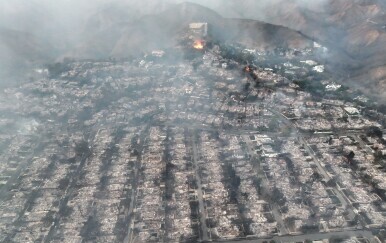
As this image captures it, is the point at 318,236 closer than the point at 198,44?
Yes

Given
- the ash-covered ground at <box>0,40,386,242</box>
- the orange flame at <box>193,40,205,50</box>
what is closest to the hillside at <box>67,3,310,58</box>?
the orange flame at <box>193,40,205,50</box>

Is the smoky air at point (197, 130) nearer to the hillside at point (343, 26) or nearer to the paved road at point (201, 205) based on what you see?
the paved road at point (201, 205)

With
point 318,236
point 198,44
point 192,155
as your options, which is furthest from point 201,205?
point 198,44


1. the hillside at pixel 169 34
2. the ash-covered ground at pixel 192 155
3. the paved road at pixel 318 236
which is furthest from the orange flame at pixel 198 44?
the paved road at pixel 318 236

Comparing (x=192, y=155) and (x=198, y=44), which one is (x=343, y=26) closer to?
(x=198, y=44)

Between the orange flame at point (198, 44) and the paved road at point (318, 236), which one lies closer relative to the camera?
the paved road at point (318, 236)

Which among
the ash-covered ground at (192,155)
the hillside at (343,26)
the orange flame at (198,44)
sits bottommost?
the ash-covered ground at (192,155)

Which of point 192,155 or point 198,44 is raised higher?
point 198,44

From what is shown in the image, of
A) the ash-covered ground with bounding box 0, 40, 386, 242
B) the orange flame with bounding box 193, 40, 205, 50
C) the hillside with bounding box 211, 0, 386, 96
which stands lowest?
the ash-covered ground with bounding box 0, 40, 386, 242

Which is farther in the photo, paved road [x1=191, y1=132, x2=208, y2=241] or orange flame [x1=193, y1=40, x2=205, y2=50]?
orange flame [x1=193, y1=40, x2=205, y2=50]

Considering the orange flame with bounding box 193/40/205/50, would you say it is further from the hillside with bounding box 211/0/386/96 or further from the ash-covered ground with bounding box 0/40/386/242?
the hillside with bounding box 211/0/386/96

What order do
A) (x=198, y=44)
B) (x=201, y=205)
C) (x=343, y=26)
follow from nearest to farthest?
1. (x=201, y=205)
2. (x=198, y=44)
3. (x=343, y=26)

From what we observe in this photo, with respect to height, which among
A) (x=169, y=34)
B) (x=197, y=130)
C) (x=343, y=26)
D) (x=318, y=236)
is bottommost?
(x=197, y=130)
